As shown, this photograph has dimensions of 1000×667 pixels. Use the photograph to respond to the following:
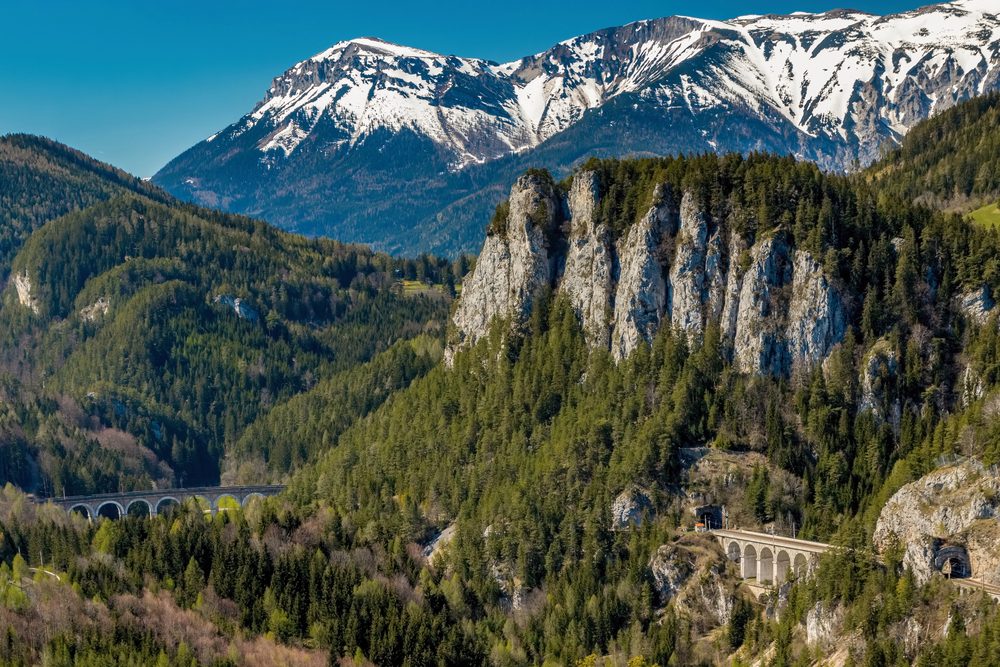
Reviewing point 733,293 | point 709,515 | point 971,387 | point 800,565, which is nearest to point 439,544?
point 709,515

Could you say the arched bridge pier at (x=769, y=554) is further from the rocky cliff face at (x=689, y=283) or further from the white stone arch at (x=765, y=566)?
the rocky cliff face at (x=689, y=283)

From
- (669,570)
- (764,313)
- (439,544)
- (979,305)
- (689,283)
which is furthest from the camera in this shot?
(439,544)

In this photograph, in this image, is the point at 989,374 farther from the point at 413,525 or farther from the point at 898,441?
the point at 413,525

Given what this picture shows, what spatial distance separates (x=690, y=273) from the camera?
17900 centimetres

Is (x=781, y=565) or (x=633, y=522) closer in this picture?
(x=781, y=565)

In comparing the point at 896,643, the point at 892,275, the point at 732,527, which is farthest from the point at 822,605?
the point at 892,275

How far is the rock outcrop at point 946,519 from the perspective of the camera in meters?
135

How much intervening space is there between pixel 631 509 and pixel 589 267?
38.8 m

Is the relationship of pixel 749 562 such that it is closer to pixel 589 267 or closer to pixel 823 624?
pixel 823 624

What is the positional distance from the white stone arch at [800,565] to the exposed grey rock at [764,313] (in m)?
26.5

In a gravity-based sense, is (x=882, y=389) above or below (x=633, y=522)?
above

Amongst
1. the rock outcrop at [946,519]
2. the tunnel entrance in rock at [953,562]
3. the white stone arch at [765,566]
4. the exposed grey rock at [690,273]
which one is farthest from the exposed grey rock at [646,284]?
the tunnel entrance in rock at [953,562]

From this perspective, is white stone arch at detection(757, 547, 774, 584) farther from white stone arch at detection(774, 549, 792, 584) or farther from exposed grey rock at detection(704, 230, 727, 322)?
exposed grey rock at detection(704, 230, 727, 322)

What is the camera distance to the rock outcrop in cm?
13525
